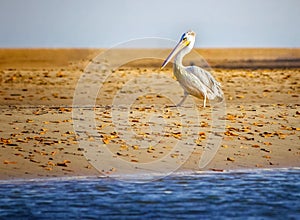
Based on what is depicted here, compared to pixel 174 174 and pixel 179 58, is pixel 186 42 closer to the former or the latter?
pixel 179 58

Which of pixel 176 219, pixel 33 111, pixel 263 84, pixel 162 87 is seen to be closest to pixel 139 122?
pixel 33 111

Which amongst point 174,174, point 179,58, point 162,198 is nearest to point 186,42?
point 179,58

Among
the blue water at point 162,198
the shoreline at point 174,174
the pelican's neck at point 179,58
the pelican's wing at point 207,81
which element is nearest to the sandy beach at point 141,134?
the shoreline at point 174,174

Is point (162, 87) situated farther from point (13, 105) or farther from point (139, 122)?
point (139, 122)

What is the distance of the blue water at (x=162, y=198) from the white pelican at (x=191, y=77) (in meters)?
4.26

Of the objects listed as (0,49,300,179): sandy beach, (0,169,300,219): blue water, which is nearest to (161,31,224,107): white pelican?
(0,49,300,179): sandy beach

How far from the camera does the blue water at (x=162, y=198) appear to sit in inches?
346

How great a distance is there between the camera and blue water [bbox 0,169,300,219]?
8.79 m

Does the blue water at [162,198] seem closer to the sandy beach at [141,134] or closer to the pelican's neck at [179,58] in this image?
the sandy beach at [141,134]

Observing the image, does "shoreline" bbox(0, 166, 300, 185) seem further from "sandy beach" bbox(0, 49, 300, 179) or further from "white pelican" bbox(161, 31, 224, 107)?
"white pelican" bbox(161, 31, 224, 107)

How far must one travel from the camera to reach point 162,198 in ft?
31.2

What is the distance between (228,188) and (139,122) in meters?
3.43

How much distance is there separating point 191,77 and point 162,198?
18.9 feet

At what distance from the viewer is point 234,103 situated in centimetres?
1661
